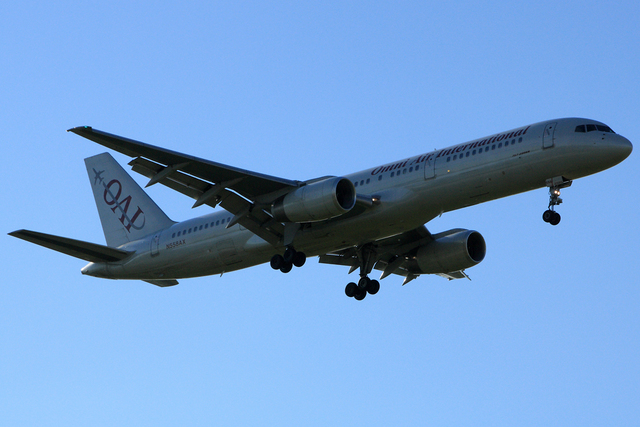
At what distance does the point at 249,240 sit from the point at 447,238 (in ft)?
27.8

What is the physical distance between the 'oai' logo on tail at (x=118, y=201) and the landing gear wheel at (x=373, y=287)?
10.1 metres

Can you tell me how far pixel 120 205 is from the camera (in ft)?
128

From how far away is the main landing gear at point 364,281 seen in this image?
3512cm

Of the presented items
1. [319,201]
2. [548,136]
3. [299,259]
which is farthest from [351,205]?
[548,136]

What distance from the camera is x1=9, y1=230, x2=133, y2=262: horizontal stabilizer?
31.7m

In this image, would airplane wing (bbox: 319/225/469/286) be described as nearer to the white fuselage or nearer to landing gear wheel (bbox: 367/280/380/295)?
landing gear wheel (bbox: 367/280/380/295)

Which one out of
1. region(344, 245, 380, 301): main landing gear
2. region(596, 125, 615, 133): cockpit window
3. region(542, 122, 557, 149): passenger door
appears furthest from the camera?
region(344, 245, 380, 301): main landing gear

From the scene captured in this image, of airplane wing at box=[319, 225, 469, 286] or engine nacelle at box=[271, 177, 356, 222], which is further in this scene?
airplane wing at box=[319, 225, 469, 286]

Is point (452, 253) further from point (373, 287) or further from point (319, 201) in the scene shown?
point (319, 201)

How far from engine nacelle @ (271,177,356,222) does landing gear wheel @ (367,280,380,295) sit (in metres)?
6.68

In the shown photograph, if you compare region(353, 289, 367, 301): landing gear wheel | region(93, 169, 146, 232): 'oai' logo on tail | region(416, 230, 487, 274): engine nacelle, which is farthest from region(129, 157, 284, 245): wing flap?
region(93, 169, 146, 232): 'oai' logo on tail

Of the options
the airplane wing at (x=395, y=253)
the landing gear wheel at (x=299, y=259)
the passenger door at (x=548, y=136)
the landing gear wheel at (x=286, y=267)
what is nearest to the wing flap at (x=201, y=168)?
the landing gear wheel at (x=299, y=259)

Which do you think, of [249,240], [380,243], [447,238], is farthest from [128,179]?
[447,238]

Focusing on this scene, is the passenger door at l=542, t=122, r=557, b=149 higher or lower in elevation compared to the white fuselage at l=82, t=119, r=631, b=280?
higher
